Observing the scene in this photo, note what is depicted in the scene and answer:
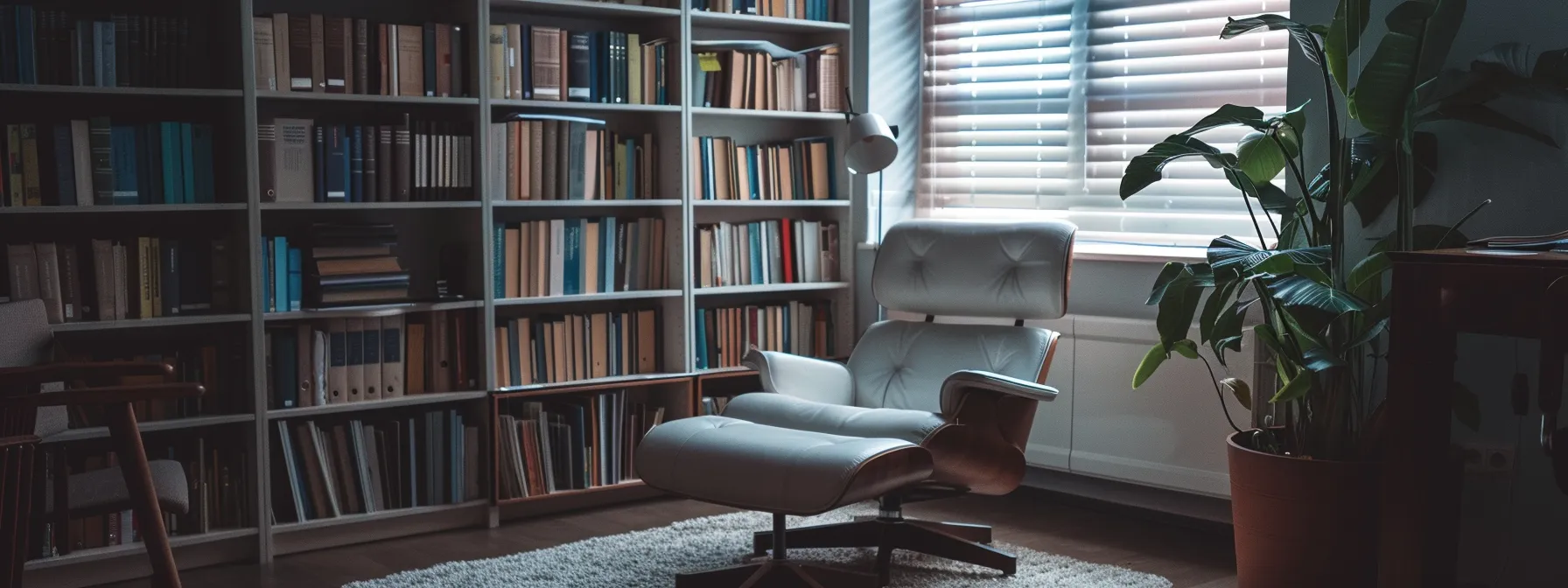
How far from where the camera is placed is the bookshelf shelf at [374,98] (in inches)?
142

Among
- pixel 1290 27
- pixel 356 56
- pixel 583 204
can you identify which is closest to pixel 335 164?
pixel 356 56

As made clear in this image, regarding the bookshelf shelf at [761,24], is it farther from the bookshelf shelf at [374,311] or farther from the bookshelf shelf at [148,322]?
the bookshelf shelf at [148,322]

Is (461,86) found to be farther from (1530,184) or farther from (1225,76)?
(1530,184)

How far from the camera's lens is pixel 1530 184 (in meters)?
2.98

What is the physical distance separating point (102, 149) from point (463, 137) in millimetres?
949

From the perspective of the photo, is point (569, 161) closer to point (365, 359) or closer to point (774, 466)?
point (365, 359)

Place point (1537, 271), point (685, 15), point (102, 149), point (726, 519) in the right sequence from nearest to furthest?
point (1537, 271), point (102, 149), point (726, 519), point (685, 15)

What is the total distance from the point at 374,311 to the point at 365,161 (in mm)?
416

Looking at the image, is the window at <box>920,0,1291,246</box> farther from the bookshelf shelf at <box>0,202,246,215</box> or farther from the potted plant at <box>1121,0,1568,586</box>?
the bookshelf shelf at <box>0,202,246,215</box>

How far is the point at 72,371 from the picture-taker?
2.85m

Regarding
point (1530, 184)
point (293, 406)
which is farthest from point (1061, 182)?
point (293, 406)

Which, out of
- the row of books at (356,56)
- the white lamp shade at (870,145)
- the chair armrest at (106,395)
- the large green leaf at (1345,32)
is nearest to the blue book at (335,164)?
the row of books at (356,56)

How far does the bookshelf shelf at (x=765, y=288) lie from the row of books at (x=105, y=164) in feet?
5.00

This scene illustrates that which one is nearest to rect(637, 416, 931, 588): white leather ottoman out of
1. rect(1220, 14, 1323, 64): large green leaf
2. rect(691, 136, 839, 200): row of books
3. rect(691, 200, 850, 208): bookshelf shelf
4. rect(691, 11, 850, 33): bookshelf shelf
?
rect(1220, 14, 1323, 64): large green leaf
